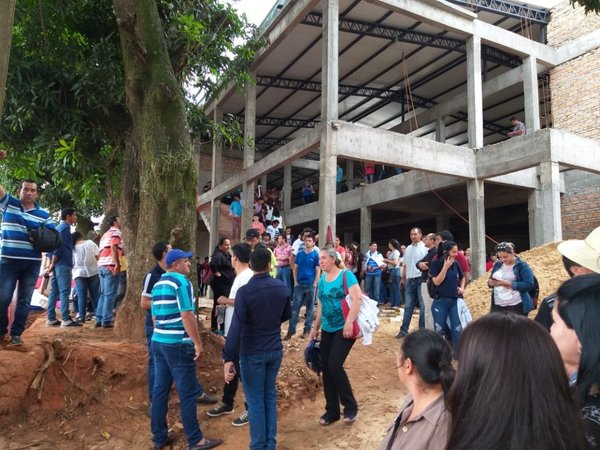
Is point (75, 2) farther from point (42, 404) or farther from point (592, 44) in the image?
point (592, 44)

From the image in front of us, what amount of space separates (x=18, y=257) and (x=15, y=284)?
32cm

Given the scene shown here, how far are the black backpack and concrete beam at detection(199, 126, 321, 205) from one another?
6425mm

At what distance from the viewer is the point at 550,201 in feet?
33.6

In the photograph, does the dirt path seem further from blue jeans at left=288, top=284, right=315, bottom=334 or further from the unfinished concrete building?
the unfinished concrete building

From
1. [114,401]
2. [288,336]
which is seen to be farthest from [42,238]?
[288,336]

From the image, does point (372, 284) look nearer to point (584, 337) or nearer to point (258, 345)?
point (258, 345)

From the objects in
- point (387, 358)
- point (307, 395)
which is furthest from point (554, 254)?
point (307, 395)

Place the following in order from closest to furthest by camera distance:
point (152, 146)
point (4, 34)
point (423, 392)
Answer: point (423, 392), point (4, 34), point (152, 146)

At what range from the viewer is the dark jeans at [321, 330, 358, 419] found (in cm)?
385

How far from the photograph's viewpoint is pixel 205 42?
7.89m

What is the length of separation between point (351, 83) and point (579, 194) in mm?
8502

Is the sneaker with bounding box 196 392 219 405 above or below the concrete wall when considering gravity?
below

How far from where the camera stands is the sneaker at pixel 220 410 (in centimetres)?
425

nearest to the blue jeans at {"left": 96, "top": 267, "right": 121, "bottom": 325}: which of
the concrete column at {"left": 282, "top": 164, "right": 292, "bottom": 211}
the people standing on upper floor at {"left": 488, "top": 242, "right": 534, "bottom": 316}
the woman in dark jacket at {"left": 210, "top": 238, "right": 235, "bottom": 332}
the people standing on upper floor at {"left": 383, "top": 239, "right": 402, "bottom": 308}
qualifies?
the woman in dark jacket at {"left": 210, "top": 238, "right": 235, "bottom": 332}
